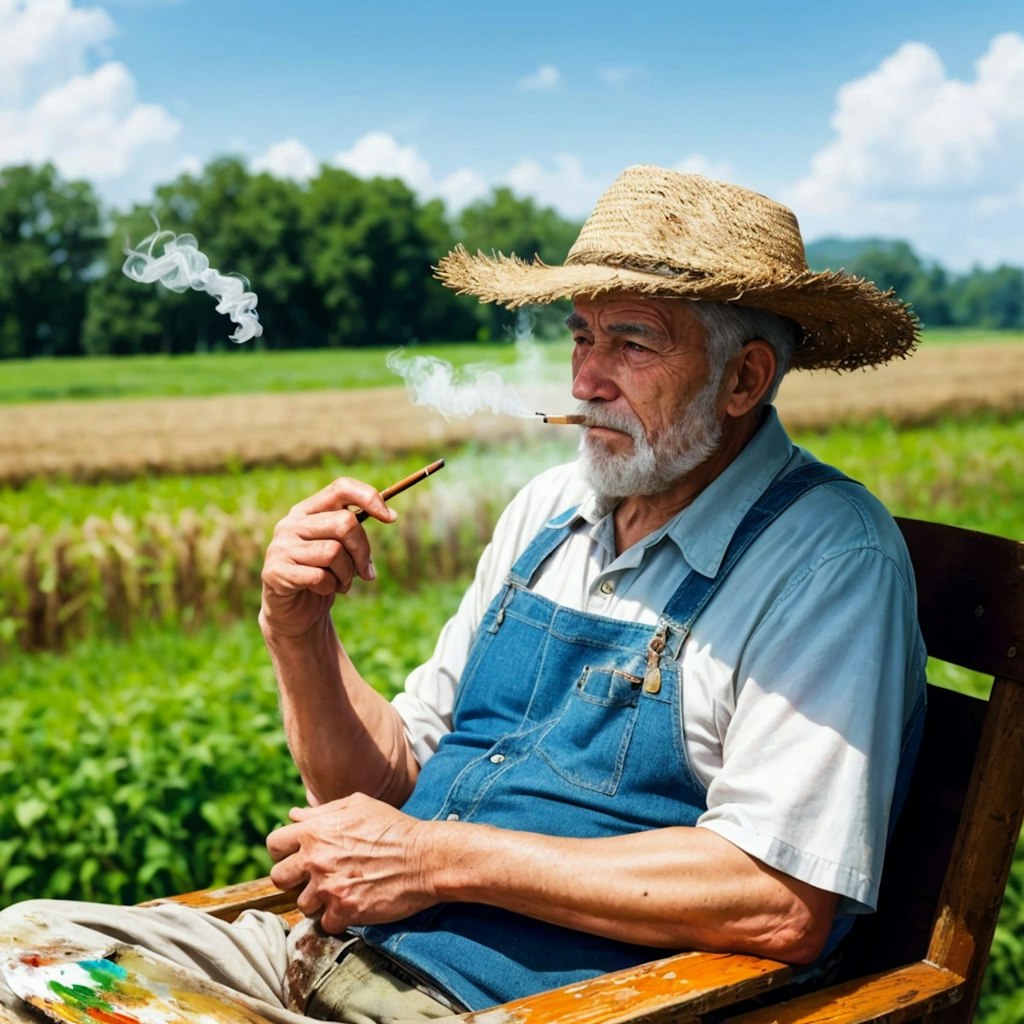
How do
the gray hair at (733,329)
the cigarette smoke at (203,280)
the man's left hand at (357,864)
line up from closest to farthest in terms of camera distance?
the man's left hand at (357,864)
the gray hair at (733,329)
the cigarette smoke at (203,280)

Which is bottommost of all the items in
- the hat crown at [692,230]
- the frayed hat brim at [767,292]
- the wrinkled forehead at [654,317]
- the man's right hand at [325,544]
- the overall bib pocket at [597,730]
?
the overall bib pocket at [597,730]

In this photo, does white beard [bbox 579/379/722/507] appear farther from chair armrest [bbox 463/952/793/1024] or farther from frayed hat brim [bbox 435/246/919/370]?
chair armrest [bbox 463/952/793/1024]

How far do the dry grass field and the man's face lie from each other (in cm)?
473

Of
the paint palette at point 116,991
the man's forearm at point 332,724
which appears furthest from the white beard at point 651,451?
the paint palette at point 116,991

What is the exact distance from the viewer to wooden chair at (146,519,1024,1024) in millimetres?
1683

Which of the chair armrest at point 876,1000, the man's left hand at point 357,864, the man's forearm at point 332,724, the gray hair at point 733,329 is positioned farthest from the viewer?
the man's forearm at point 332,724

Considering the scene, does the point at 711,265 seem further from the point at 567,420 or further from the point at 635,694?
the point at 635,694

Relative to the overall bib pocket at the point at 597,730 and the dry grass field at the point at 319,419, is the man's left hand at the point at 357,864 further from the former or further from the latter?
the dry grass field at the point at 319,419

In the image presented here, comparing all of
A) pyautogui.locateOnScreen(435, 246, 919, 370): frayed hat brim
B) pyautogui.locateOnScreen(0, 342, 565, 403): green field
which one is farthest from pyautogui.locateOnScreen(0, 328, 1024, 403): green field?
pyautogui.locateOnScreen(435, 246, 919, 370): frayed hat brim

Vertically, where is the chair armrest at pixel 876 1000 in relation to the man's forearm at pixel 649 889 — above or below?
below

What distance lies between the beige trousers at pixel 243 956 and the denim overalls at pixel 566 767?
0.20 ft

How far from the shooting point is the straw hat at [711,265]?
6.52 ft

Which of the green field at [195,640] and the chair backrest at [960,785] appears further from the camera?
the green field at [195,640]

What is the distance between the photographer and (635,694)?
1966 mm
